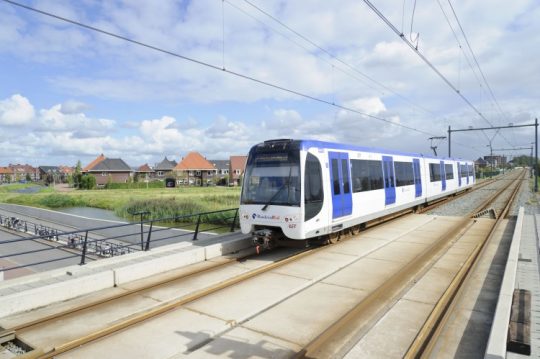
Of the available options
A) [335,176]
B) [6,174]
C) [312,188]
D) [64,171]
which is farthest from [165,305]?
[6,174]

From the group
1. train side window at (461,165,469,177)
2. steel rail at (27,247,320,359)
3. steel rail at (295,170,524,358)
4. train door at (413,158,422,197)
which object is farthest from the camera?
train side window at (461,165,469,177)

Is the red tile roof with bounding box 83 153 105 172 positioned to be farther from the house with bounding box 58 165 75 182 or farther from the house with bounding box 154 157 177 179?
the house with bounding box 58 165 75 182

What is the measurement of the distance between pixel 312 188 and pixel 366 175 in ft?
13.2

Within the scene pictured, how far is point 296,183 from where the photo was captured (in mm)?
10000

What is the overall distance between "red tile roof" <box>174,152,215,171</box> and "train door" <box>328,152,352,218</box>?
297 ft

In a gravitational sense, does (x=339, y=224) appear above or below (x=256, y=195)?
below

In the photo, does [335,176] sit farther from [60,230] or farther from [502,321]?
[60,230]

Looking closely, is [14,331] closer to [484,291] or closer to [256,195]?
[256,195]

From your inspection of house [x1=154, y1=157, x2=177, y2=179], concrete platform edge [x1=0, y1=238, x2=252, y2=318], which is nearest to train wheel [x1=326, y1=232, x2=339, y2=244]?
concrete platform edge [x1=0, y1=238, x2=252, y2=318]

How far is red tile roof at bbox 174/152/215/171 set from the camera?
329ft

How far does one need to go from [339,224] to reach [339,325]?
18.8ft

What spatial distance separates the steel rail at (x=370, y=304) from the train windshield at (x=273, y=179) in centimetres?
306

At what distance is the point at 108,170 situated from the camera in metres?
97.2

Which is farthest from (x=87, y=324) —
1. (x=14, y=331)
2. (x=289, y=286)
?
(x=289, y=286)
